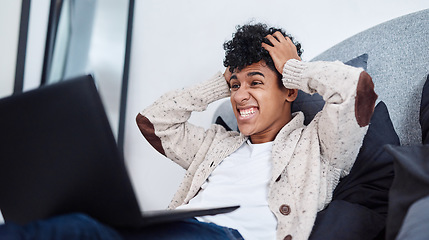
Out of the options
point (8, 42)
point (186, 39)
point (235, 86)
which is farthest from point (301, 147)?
point (8, 42)

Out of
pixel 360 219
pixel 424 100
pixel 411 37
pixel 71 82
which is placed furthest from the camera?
pixel 411 37

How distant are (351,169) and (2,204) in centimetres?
91

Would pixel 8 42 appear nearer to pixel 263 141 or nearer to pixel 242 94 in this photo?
pixel 242 94

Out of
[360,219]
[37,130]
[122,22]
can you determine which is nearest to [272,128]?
[360,219]

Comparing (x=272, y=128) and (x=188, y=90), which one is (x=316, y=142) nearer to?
(x=272, y=128)

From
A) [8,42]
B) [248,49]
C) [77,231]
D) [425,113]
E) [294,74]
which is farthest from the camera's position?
[8,42]

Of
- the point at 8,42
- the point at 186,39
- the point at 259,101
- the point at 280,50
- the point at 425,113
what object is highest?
the point at 8,42

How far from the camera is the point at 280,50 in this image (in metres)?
1.29

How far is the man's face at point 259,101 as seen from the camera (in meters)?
1.27

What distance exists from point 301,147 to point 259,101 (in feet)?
0.67

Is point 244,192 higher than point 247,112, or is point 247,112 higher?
point 247,112

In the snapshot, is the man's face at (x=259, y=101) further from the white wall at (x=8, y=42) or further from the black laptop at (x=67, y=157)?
the white wall at (x=8, y=42)

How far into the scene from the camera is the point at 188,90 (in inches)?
57.1

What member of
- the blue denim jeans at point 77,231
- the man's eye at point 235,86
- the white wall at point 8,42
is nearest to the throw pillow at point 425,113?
the man's eye at point 235,86
